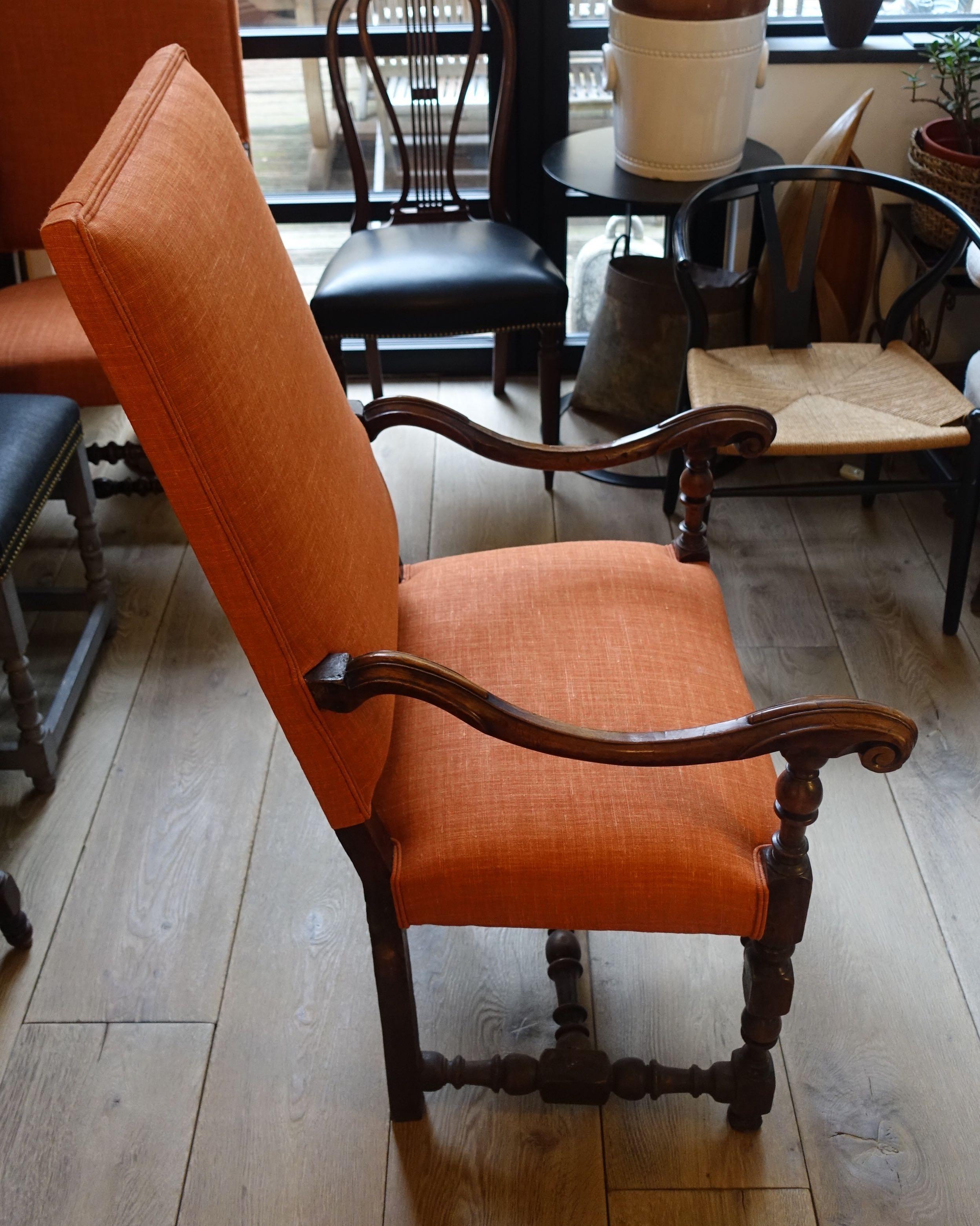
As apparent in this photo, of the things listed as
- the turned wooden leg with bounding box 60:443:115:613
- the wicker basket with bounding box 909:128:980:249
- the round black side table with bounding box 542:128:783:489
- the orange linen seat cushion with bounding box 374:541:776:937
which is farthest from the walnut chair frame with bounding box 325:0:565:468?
the orange linen seat cushion with bounding box 374:541:776:937

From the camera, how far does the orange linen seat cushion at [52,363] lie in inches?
80.0

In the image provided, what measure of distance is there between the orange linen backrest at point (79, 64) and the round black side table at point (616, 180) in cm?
66

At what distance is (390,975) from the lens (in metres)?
1.18

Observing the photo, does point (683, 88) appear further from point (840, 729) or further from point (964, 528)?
point (840, 729)

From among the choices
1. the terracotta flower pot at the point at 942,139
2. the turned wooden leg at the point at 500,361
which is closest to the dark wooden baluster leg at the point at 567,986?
the turned wooden leg at the point at 500,361

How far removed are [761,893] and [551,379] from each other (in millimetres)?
1460

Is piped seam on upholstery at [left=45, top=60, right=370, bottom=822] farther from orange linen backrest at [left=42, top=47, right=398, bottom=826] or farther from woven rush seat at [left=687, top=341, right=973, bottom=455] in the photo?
woven rush seat at [left=687, top=341, right=973, bottom=455]

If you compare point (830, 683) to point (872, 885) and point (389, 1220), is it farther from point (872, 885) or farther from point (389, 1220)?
point (389, 1220)

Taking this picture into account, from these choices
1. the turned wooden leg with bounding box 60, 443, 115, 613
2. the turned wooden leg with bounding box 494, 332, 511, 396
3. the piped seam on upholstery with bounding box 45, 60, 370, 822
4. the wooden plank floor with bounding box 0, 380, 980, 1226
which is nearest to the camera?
the piped seam on upholstery with bounding box 45, 60, 370, 822

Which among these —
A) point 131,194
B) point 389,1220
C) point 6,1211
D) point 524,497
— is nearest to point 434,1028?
point 389,1220

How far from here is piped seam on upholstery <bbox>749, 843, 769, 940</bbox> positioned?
108 cm

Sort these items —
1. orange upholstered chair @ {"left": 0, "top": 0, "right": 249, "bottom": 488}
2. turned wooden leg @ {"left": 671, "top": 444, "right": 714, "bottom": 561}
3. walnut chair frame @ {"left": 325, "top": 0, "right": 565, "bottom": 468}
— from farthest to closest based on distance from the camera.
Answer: walnut chair frame @ {"left": 325, "top": 0, "right": 565, "bottom": 468} → orange upholstered chair @ {"left": 0, "top": 0, "right": 249, "bottom": 488} → turned wooden leg @ {"left": 671, "top": 444, "right": 714, "bottom": 561}

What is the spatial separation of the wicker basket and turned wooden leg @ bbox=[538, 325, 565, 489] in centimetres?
76

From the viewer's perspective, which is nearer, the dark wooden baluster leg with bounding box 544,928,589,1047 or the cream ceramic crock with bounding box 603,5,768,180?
the dark wooden baluster leg with bounding box 544,928,589,1047
